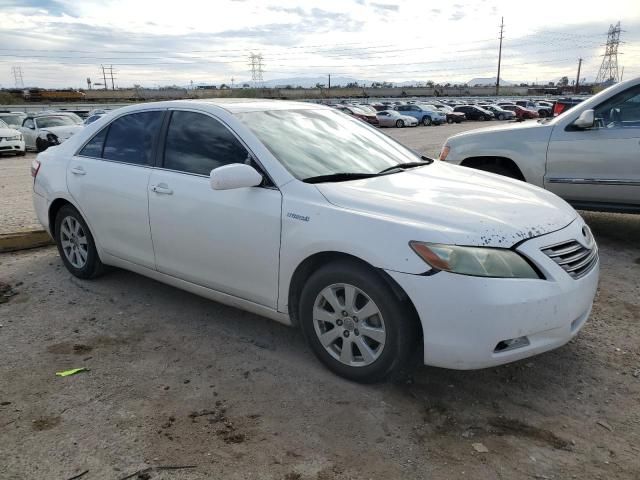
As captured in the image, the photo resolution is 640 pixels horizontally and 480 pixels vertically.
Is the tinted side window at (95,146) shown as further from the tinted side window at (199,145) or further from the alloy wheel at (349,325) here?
the alloy wheel at (349,325)

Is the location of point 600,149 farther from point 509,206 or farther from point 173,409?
point 173,409

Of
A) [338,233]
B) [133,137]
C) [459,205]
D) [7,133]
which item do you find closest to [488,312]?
[459,205]

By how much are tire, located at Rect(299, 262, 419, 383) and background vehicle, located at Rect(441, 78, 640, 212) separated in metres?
3.92

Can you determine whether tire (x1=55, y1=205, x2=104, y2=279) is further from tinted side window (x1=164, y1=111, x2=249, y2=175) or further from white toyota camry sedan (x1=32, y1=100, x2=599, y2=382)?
tinted side window (x1=164, y1=111, x2=249, y2=175)

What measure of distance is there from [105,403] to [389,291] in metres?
1.67

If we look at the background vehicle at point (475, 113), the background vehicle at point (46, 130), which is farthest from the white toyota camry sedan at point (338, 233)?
the background vehicle at point (475, 113)

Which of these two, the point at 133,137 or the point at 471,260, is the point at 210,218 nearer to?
the point at 133,137

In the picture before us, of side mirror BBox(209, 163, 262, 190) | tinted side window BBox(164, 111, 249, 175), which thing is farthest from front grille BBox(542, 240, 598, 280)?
tinted side window BBox(164, 111, 249, 175)

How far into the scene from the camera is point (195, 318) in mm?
4105

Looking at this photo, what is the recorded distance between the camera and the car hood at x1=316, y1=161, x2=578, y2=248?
2812mm

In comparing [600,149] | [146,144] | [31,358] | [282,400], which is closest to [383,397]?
[282,400]

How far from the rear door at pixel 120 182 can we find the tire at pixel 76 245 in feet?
0.62

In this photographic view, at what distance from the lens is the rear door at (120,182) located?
407 centimetres

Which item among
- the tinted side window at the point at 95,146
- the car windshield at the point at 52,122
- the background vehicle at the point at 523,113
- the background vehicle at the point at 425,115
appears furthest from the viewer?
the background vehicle at the point at 523,113
